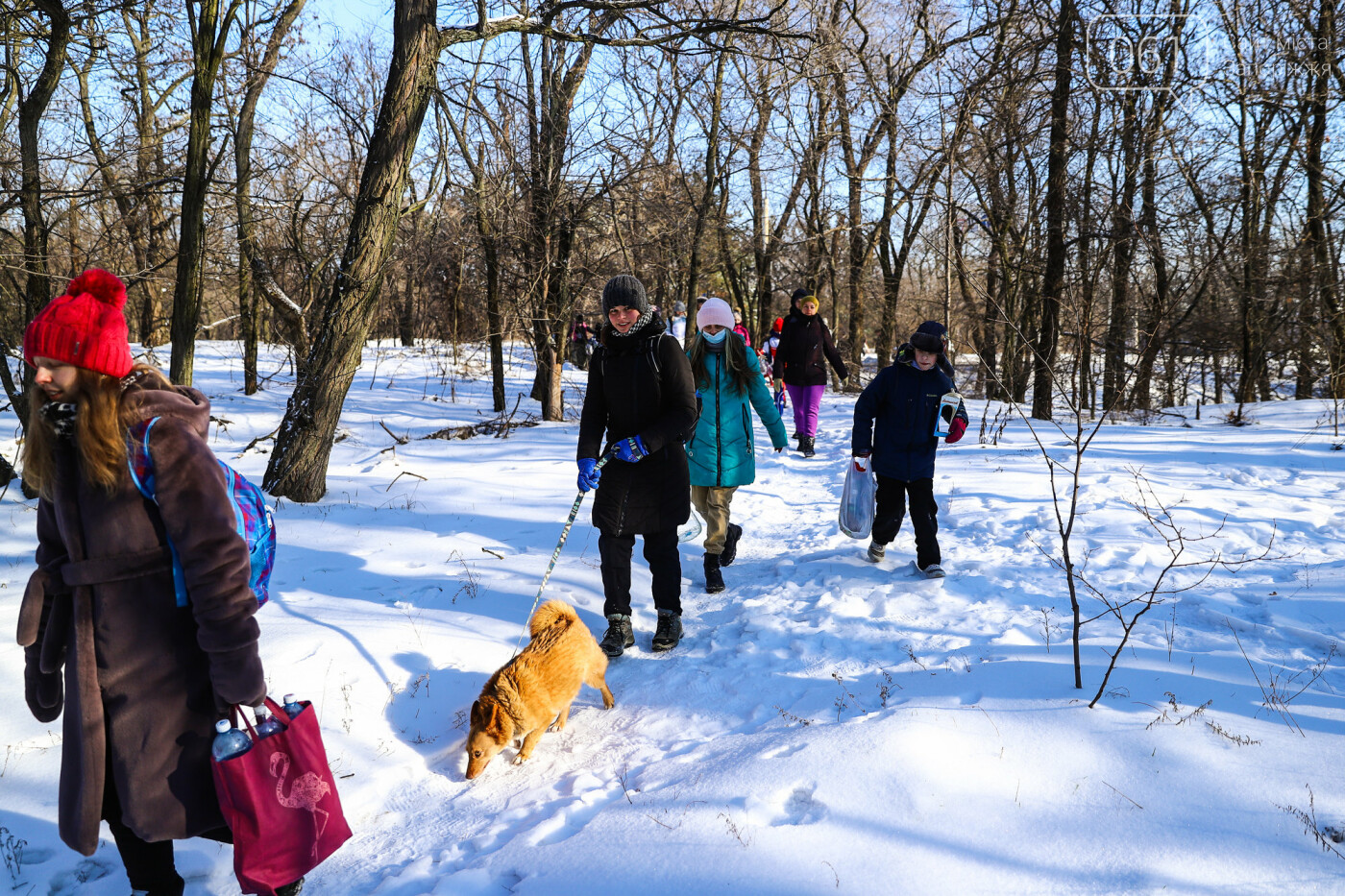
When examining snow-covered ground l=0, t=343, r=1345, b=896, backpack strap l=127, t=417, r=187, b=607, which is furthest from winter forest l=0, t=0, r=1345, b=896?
backpack strap l=127, t=417, r=187, b=607

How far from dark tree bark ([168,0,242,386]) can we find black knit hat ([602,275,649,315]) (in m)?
6.31

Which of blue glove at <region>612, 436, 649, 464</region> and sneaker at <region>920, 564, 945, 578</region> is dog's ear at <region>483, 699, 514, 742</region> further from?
sneaker at <region>920, 564, 945, 578</region>

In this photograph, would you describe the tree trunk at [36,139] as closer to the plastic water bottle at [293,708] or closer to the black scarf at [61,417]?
→ the black scarf at [61,417]

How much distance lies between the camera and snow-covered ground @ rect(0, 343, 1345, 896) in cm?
256

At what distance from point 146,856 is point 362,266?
5.48 m

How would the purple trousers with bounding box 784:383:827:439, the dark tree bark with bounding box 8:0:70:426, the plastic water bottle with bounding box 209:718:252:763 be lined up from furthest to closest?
1. the purple trousers with bounding box 784:383:827:439
2. the dark tree bark with bounding box 8:0:70:426
3. the plastic water bottle with bounding box 209:718:252:763

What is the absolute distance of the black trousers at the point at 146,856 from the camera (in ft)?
7.35

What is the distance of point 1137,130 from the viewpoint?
1499 centimetres

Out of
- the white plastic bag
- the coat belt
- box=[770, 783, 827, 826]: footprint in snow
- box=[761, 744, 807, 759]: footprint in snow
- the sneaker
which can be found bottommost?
box=[770, 783, 827, 826]: footprint in snow

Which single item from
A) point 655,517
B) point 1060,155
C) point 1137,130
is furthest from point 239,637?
point 1137,130

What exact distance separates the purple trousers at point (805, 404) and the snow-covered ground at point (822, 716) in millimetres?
3485

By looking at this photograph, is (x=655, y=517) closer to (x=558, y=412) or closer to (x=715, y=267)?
(x=558, y=412)

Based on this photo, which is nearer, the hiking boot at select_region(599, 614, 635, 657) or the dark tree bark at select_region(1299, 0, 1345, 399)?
the hiking boot at select_region(599, 614, 635, 657)

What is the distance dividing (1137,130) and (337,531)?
54.1 ft
